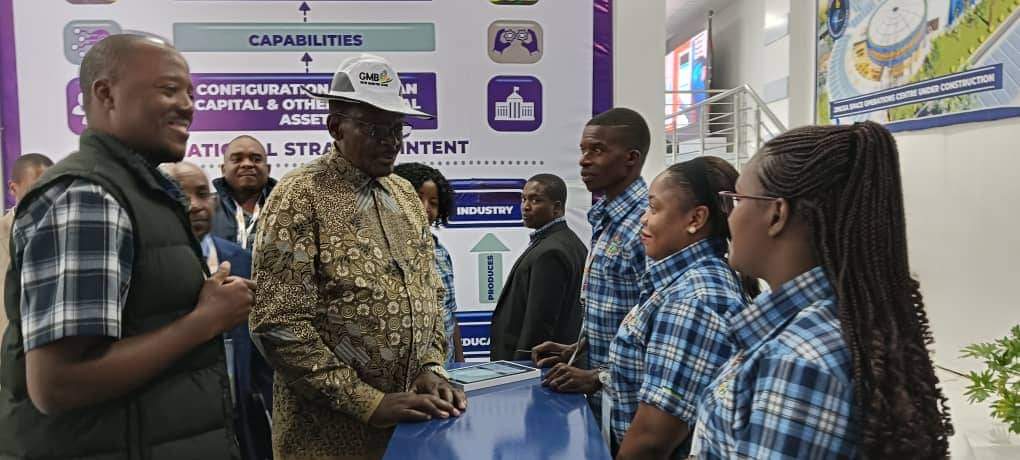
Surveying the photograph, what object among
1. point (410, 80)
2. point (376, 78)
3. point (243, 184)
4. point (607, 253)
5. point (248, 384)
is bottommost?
point (248, 384)

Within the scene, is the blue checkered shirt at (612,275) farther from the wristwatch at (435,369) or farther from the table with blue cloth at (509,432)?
the wristwatch at (435,369)

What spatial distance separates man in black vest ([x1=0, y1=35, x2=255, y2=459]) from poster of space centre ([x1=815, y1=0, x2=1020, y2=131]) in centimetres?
321

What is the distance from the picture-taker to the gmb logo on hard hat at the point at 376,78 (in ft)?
5.69

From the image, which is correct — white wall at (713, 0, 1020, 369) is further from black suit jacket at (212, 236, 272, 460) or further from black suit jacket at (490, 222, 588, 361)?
black suit jacket at (212, 236, 272, 460)

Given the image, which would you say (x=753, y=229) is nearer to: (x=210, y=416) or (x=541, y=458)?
(x=541, y=458)

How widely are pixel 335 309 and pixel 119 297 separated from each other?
0.62m

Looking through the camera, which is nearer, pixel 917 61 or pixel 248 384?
pixel 248 384

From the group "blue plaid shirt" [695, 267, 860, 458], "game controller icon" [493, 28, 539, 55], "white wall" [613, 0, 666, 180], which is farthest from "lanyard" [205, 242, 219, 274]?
"white wall" [613, 0, 666, 180]

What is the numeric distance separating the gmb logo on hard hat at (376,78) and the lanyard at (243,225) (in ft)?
4.34

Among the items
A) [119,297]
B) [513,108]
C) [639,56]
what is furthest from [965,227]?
[119,297]

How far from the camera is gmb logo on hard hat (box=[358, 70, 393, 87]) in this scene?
173 cm

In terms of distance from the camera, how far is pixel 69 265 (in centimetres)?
104

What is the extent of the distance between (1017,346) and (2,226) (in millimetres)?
3172

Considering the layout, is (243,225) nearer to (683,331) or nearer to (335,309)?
(335,309)
